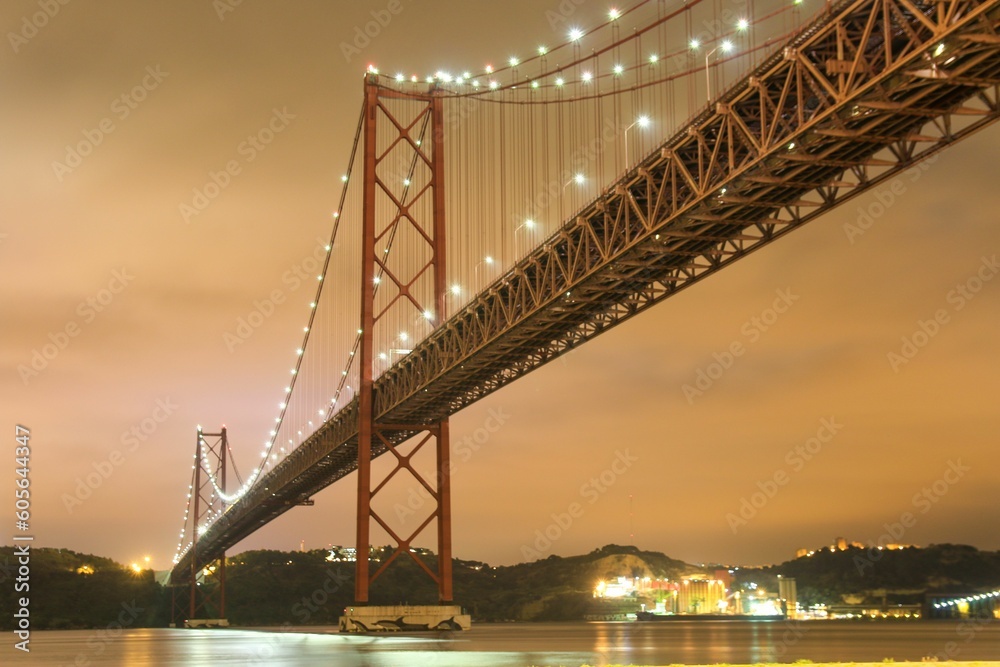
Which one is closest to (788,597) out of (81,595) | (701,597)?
(701,597)

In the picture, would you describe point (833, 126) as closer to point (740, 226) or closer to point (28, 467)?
point (740, 226)

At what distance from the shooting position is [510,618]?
135125 mm

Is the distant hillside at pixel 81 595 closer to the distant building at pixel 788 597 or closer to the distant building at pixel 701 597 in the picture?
the distant building at pixel 701 597

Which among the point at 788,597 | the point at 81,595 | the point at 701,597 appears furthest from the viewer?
the point at 701,597

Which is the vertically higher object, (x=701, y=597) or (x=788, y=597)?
(x=701, y=597)

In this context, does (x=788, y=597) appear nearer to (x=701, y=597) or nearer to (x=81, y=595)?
(x=701, y=597)

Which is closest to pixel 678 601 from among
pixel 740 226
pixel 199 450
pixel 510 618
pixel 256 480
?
pixel 510 618

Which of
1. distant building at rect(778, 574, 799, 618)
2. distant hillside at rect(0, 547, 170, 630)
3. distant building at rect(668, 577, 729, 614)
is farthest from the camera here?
distant building at rect(668, 577, 729, 614)

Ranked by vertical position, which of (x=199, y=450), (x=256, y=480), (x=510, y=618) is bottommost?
(x=510, y=618)

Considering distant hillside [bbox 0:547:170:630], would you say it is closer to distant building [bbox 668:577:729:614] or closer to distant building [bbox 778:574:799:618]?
distant building [bbox 668:577:729:614]

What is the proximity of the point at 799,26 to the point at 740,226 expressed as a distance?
6.22 meters

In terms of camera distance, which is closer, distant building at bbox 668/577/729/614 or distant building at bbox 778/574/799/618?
distant building at bbox 778/574/799/618

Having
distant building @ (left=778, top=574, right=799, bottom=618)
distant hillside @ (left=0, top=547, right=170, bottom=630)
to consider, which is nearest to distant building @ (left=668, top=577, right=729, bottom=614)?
distant building @ (left=778, top=574, right=799, bottom=618)

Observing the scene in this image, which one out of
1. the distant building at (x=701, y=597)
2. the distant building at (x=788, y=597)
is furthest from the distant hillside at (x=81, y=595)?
the distant building at (x=788, y=597)
